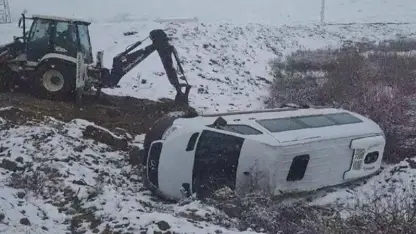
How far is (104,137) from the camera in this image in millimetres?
11797

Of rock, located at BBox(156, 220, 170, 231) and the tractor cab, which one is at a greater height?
the tractor cab

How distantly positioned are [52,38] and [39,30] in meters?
0.48

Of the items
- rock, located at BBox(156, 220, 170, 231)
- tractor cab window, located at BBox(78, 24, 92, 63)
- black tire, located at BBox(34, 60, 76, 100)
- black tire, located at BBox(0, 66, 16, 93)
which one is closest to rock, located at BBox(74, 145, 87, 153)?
rock, located at BBox(156, 220, 170, 231)

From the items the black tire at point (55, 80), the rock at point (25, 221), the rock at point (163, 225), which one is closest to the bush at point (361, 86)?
the black tire at point (55, 80)

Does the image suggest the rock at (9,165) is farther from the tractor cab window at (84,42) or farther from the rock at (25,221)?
the tractor cab window at (84,42)

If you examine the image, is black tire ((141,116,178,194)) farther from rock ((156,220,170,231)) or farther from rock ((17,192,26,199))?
rock ((156,220,170,231))

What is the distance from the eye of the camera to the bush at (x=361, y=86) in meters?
13.0

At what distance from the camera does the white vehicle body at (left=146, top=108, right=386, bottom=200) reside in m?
8.84

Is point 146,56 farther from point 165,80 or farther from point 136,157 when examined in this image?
point 136,157

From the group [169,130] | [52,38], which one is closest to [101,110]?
[52,38]

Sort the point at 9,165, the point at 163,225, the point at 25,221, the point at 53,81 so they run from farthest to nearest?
1. the point at 53,81
2. the point at 9,165
3. the point at 25,221
4. the point at 163,225

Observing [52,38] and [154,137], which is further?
[52,38]

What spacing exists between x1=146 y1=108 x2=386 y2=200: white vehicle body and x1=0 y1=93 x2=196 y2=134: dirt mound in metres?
3.30

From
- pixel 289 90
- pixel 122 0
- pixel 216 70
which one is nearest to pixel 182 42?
pixel 216 70
